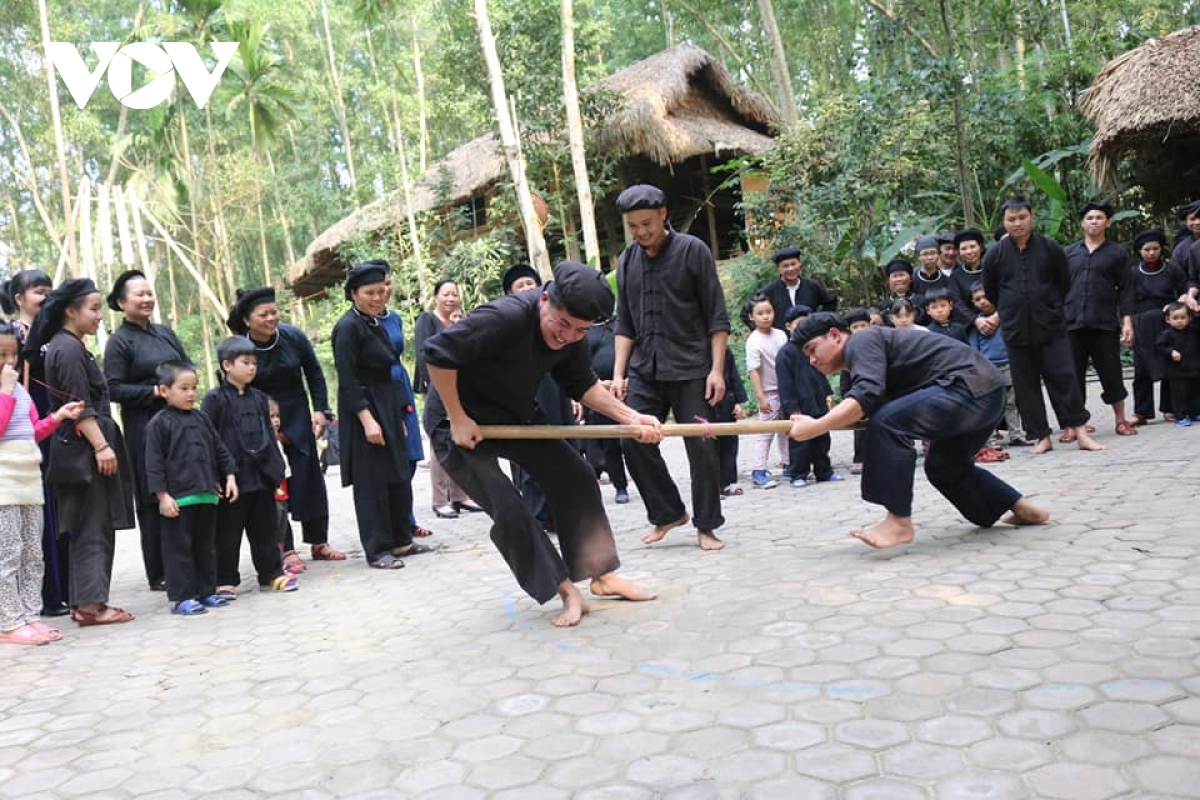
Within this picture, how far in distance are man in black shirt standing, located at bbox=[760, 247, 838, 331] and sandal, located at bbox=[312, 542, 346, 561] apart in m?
3.88

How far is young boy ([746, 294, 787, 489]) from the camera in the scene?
7812 mm

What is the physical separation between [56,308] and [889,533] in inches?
166

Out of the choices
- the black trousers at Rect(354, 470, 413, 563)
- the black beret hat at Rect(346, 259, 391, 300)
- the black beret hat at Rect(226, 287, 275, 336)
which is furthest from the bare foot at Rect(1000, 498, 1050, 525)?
the black beret hat at Rect(226, 287, 275, 336)

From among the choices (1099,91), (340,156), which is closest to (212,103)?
(340,156)

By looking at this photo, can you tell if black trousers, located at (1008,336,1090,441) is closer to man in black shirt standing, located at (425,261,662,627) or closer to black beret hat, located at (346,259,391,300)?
man in black shirt standing, located at (425,261,662,627)

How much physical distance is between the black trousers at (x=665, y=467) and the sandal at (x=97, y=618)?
8.84 ft

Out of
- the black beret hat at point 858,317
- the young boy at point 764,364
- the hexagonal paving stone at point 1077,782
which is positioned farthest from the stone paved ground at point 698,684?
the young boy at point 764,364

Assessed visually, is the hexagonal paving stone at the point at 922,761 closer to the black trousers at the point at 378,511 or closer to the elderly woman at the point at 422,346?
the black trousers at the point at 378,511

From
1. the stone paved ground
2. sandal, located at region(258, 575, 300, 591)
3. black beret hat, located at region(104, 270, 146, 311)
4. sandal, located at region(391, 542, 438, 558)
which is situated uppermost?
black beret hat, located at region(104, 270, 146, 311)

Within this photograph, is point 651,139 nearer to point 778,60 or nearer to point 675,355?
point 778,60

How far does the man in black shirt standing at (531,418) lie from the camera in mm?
3893

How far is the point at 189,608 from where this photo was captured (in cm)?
517

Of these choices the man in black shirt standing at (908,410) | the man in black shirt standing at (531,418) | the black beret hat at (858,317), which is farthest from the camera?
the black beret hat at (858,317)

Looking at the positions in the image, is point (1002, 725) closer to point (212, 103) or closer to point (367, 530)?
point (367, 530)
